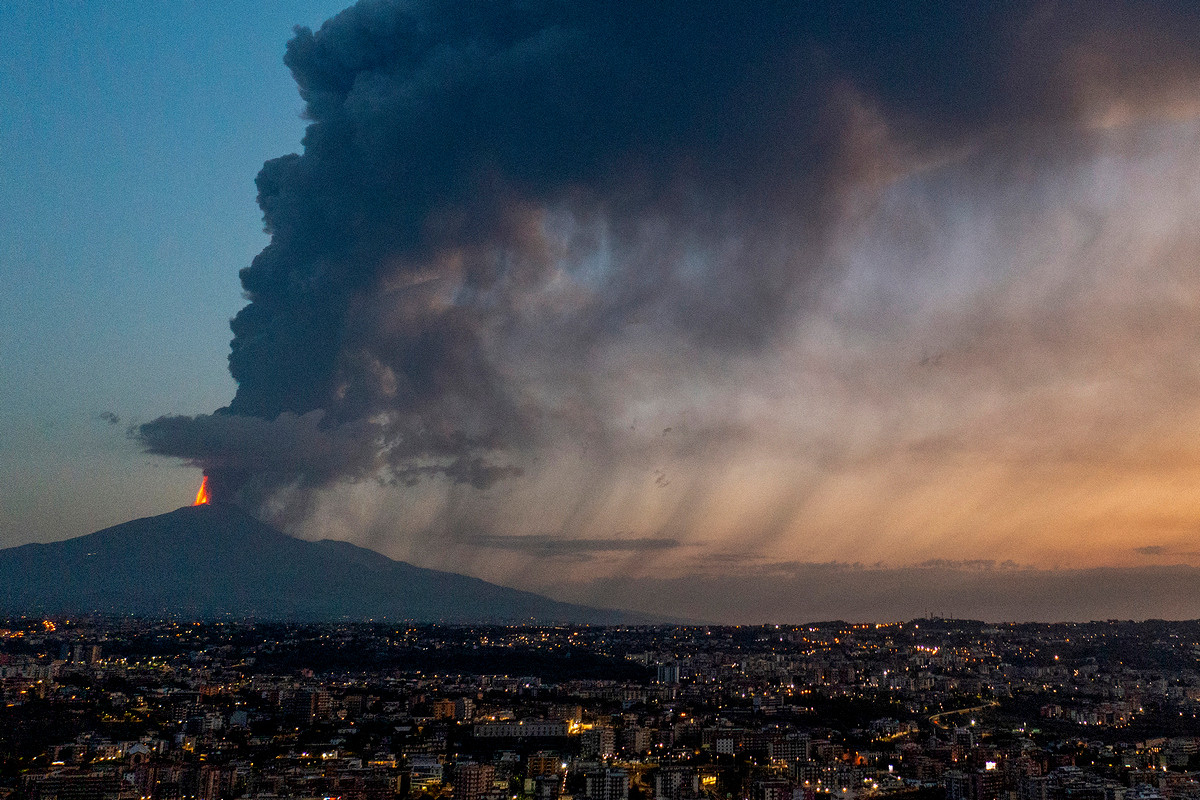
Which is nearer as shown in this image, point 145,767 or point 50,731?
point 145,767

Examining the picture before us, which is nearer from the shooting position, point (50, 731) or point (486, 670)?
point (50, 731)

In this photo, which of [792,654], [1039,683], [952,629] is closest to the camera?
[1039,683]

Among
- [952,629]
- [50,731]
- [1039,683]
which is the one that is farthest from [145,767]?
[952,629]

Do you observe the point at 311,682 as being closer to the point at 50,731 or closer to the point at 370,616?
the point at 50,731

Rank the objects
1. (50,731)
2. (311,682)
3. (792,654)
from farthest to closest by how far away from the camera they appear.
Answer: (792,654), (311,682), (50,731)

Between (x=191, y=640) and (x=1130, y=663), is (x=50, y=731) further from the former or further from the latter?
(x=1130, y=663)

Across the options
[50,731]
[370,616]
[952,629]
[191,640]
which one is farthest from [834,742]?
[370,616]

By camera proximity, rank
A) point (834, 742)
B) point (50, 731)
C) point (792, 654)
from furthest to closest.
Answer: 1. point (792, 654)
2. point (834, 742)
3. point (50, 731)

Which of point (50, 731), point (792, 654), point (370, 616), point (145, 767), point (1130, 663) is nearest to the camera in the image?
point (145, 767)
